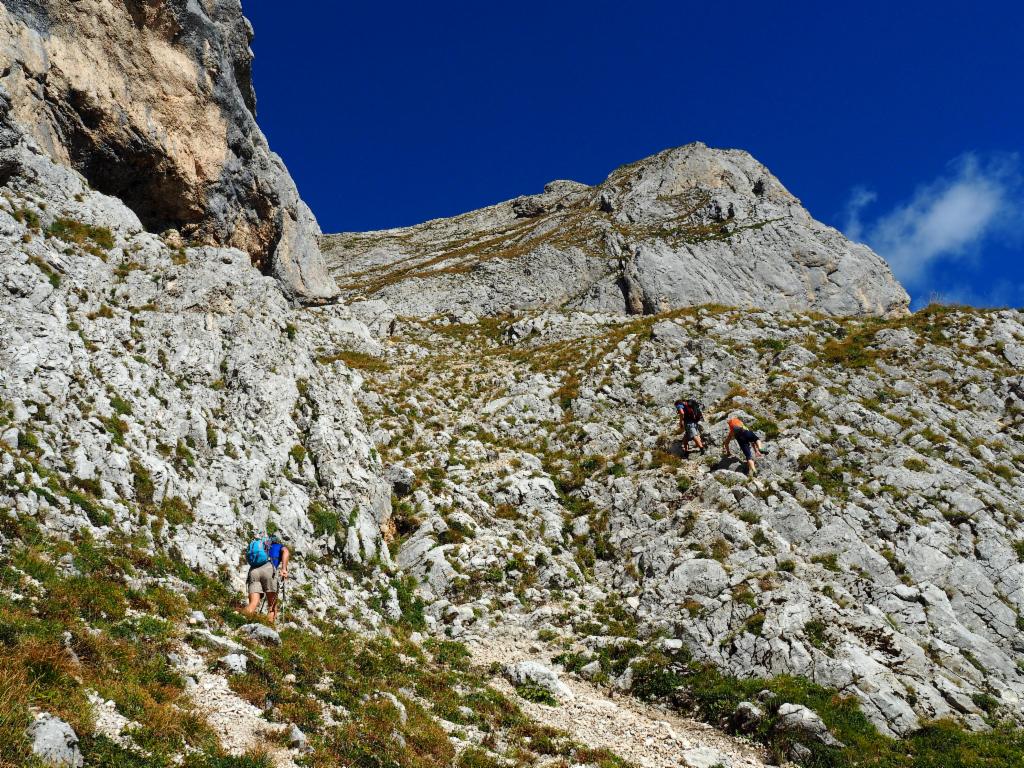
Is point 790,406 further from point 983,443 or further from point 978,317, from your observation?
point 978,317

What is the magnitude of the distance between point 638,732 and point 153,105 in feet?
102

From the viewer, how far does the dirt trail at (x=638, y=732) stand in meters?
12.4

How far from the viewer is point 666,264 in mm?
58062

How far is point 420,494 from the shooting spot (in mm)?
23859

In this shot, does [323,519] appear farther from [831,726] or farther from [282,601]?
[831,726]

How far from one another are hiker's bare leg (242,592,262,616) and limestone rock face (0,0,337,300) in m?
20.7

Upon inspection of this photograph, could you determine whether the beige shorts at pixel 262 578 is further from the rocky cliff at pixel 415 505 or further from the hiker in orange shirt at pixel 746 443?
the hiker in orange shirt at pixel 746 443

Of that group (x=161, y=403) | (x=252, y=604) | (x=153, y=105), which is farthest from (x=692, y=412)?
(x=153, y=105)

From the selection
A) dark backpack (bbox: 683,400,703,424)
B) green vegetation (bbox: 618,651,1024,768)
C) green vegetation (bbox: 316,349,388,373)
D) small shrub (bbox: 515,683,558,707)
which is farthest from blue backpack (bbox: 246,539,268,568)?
green vegetation (bbox: 316,349,388,373)

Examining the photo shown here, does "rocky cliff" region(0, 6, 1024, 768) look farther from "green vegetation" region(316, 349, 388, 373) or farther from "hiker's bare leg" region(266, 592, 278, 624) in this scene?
"hiker's bare leg" region(266, 592, 278, 624)

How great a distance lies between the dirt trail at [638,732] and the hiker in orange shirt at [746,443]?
11714mm

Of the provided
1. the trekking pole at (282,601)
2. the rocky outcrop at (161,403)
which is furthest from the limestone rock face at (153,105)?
the trekking pole at (282,601)

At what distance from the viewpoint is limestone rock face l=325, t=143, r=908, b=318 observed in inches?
2244

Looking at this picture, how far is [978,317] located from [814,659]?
88.2 ft
